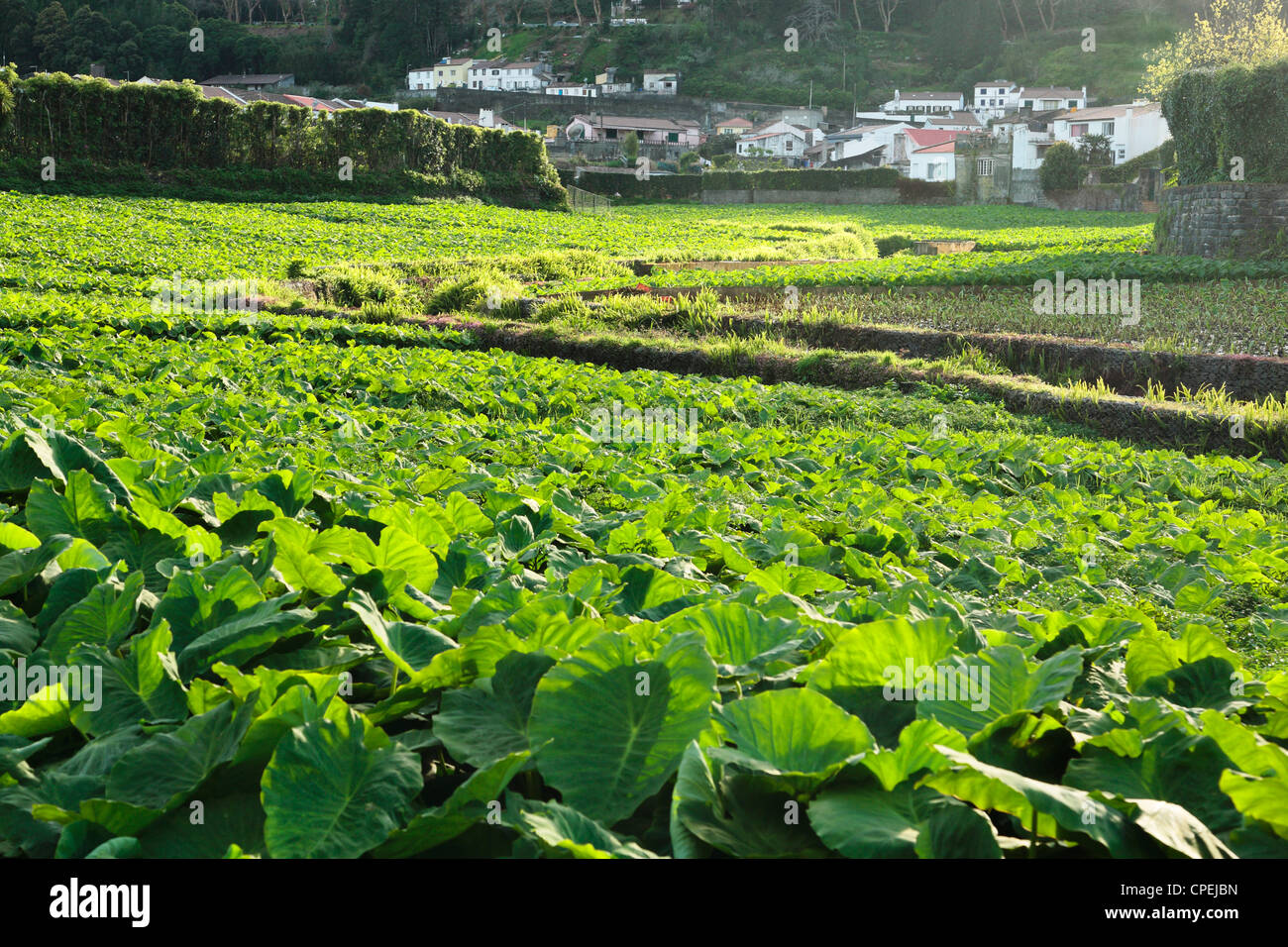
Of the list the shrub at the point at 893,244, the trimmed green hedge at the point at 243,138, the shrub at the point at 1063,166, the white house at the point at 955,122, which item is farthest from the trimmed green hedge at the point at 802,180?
the shrub at the point at 893,244

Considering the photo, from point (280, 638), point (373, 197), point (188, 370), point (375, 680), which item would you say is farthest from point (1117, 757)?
point (373, 197)

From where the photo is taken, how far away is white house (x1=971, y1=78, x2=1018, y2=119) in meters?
97.7

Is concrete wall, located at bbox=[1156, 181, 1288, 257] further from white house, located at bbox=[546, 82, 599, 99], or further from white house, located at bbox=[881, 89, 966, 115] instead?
white house, located at bbox=[881, 89, 966, 115]

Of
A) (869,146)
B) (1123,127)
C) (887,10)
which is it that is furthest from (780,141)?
(887,10)

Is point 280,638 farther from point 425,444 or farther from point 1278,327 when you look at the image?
point 1278,327

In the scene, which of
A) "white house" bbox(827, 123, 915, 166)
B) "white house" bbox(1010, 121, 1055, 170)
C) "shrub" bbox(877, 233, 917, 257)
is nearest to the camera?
"shrub" bbox(877, 233, 917, 257)

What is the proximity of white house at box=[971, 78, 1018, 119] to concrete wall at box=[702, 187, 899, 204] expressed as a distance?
4222cm

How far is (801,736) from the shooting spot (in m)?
1.16

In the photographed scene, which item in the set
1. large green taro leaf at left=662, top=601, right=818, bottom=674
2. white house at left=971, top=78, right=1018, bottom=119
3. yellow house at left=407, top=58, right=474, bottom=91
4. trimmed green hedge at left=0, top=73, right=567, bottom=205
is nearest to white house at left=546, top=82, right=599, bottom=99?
yellow house at left=407, top=58, right=474, bottom=91

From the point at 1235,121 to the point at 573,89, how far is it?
275 feet

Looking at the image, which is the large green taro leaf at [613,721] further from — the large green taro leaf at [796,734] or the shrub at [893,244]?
the shrub at [893,244]

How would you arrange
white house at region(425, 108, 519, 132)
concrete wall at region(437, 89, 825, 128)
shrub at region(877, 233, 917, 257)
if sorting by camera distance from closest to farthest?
shrub at region(877, 233, 917, 257), white house at region(425, 108, 519, 132), concrete wall at region(437, 89, 825, 128)

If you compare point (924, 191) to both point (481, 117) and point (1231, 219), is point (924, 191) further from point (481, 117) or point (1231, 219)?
point (1231, 219)
